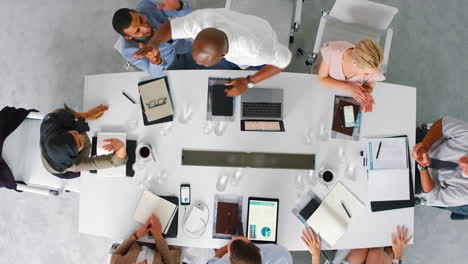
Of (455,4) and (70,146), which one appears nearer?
(70,146)

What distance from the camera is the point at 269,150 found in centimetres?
209

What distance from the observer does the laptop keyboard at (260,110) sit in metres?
2.10

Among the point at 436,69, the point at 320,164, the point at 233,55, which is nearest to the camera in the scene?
the point at 233,55

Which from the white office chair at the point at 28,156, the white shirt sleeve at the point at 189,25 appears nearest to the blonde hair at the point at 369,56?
the white shirt sleeve at the point at 189,25

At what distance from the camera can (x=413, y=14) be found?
9.53 ft

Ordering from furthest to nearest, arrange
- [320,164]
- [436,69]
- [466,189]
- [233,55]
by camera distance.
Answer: [436,69], [320,164], [466,189], [233,55]

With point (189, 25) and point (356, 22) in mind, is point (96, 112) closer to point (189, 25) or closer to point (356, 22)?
point (189, 25)

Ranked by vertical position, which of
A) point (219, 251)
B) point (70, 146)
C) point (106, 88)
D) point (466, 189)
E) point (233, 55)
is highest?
point (233, 55)

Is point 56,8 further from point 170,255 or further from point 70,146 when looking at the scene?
point 170,255

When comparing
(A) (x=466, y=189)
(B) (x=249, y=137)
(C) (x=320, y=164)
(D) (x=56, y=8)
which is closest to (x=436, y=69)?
(A) (x=466, y=189)

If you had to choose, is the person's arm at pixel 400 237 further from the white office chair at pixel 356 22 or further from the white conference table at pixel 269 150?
the white office chair at pixel 356 22

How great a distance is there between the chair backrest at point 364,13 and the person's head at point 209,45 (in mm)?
1042

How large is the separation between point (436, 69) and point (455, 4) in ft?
1.95

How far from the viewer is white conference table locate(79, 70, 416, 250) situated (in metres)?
2.08
